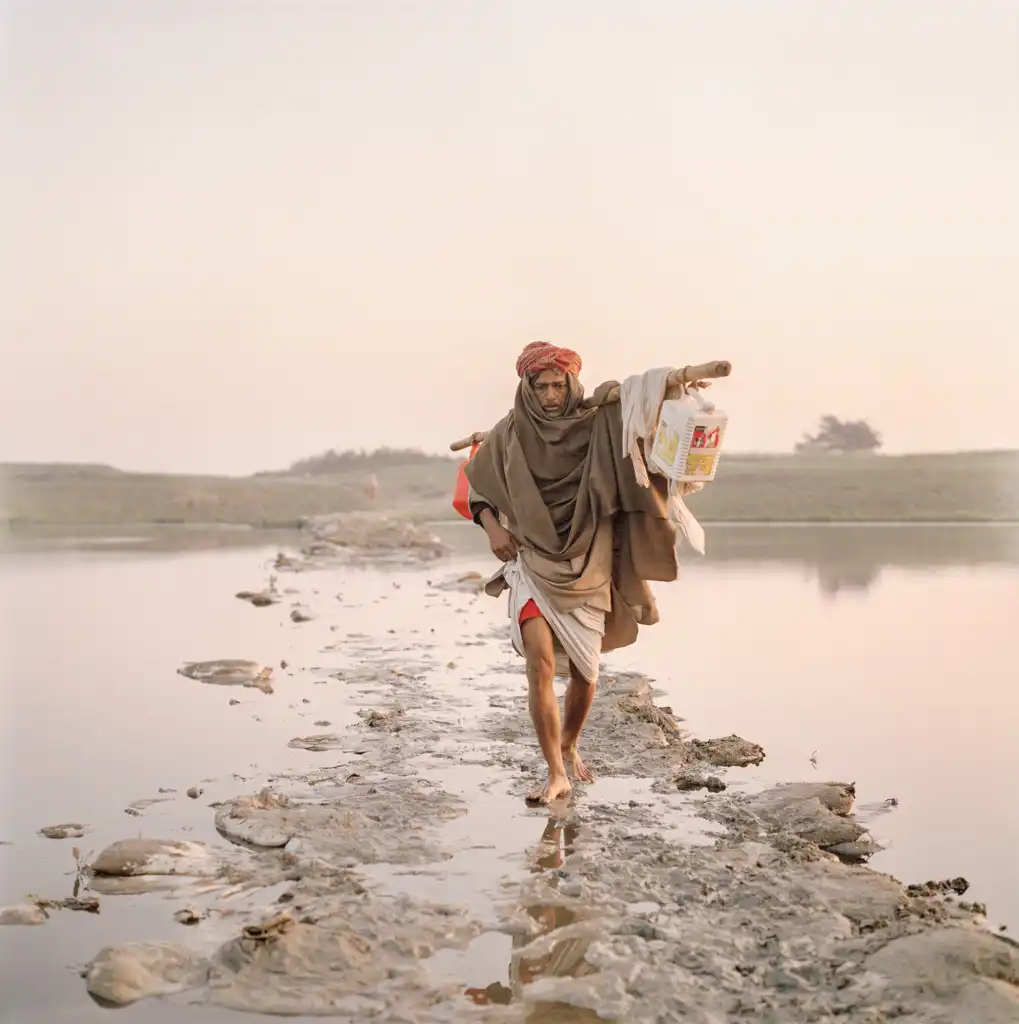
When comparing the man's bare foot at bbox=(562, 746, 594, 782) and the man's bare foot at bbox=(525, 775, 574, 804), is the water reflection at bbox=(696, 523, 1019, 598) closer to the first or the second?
the man's bare foot at bbox=(562, 746, 594, 782)

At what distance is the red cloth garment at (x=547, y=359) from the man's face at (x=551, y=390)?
3cm

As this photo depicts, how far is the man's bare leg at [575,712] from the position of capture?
17.5ft

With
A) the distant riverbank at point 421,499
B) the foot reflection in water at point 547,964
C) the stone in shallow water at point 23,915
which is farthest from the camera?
the distant riverbank at point 421,499

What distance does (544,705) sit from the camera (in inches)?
198

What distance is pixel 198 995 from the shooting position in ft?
10.0

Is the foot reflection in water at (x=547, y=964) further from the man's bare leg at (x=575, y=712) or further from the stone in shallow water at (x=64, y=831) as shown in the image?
the stone in shallow water at (x=64, y=831)

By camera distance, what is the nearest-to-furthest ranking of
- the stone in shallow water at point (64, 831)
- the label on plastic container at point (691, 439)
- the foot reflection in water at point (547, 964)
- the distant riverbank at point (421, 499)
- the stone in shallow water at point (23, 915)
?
the foot reflection in water at point (547, 964) < the stone in shallow water at point (23, 915) < the stone in shallow water at point (64, 831) < the label on plastic container at point (691, 439) < the distant riverbank at point (421, 499)

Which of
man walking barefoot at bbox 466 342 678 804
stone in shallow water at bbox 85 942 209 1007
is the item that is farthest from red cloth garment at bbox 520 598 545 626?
stone in shallow water at bbox 85 942 209 1007

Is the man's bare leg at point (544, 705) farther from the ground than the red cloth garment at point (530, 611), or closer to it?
closer to it

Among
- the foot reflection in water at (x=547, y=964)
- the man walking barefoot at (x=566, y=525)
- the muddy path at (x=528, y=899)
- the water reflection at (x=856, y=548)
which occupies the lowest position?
the foot reflection in water at (x=547, y=964)

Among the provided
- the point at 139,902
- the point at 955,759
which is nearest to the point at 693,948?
the point at 139,902

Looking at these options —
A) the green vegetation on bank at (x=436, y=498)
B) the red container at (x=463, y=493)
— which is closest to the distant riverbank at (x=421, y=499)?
the green vegetation on bank at (x=436, y=498)

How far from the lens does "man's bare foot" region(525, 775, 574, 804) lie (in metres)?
4.77

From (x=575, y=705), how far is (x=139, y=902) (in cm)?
222
